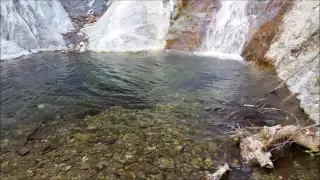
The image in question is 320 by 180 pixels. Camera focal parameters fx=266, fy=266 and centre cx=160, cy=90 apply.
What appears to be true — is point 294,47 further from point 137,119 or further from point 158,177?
point 158,177

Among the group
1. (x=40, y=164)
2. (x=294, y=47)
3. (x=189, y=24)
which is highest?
(x=189, y=24)

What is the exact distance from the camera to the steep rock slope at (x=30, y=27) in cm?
2061

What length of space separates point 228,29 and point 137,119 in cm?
1150

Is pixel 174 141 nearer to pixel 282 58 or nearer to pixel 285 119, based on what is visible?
pixel 285 119

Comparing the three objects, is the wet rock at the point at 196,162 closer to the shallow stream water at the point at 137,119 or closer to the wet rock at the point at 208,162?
the shallow stream water at the point at 137,119

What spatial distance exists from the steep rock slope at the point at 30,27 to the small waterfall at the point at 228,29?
12.1m

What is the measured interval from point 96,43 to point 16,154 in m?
15.0

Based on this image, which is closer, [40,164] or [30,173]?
[30,173]

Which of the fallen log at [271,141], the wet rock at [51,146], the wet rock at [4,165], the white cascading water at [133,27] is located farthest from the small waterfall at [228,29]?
the wet rock at [4,165]

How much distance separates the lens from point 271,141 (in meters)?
6.05

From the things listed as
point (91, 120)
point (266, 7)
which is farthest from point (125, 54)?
point (91, 120)

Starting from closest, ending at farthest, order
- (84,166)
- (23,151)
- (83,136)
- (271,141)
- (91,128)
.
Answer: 1. (84,166)
2. (271,141)
3. (23,151)
4. (83,136)
5. (91,128)

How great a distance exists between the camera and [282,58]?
1228 cm

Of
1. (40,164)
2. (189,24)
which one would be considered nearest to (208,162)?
(40,164)
